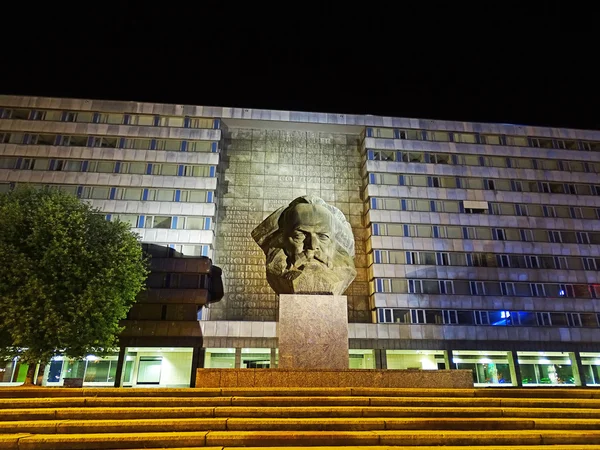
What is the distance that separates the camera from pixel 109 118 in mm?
47000

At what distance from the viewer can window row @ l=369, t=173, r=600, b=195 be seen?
4775 cm

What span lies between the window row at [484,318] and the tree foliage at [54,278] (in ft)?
88.8

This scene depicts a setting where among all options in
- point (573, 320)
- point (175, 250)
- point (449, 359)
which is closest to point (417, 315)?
point (449, 359)

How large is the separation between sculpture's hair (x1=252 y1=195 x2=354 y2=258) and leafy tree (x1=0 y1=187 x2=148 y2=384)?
12.7m

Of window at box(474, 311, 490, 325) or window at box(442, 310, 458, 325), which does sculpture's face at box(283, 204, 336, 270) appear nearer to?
window at box(442, 310, 458, 325)

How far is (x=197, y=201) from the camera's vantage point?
1754 inches

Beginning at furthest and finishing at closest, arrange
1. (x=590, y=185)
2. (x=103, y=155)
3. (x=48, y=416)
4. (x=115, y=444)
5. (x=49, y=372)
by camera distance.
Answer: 1. (x=590, y=185)
2. (x=103, y=155)
3. (x=49, y=372)
4. (x=48, y=416)
5. (x=115, y=444)

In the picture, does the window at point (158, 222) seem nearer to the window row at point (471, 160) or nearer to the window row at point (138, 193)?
the window row at point (138, 193)

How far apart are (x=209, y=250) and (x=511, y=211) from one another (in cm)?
→ 3383

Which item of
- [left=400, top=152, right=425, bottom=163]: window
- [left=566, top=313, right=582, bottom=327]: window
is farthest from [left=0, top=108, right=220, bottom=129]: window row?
[left=566, top=313, right=582, bottom=327]: window

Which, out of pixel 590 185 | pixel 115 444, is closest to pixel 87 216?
pixel 115 444

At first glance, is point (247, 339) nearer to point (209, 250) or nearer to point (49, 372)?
point (209, 250)

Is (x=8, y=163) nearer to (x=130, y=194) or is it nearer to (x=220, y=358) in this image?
(x=130, y=194)

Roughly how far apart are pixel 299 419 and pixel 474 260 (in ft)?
136
